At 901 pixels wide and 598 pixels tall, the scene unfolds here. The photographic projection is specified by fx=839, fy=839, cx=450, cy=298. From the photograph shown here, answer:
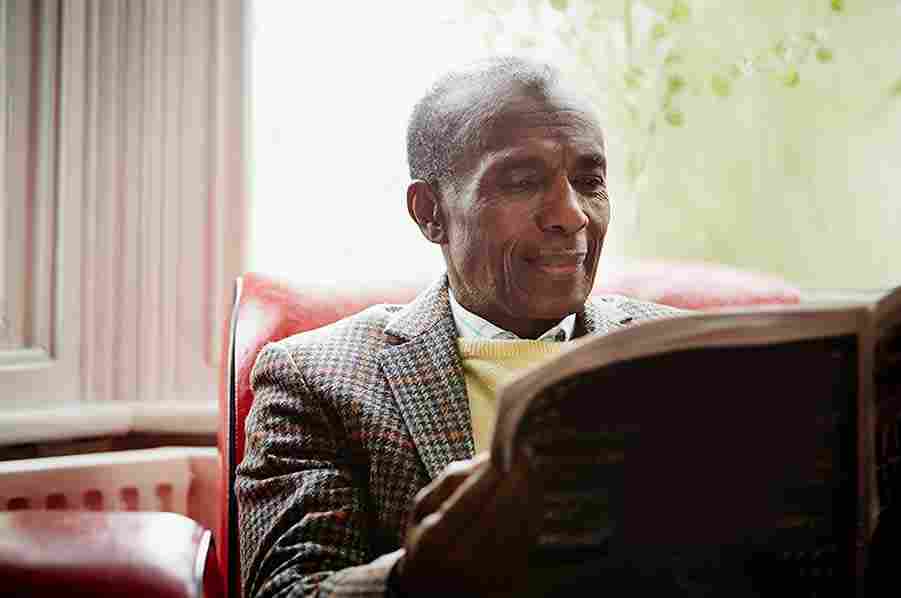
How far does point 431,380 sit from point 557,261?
23cm

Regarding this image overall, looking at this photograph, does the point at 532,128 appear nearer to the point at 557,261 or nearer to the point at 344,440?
the point at 557,261

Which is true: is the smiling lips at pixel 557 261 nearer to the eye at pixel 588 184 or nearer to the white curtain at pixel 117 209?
the eye at pixel 588 184

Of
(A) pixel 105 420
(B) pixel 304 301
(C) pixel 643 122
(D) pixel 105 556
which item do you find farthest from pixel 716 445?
(C) pixel 643 122

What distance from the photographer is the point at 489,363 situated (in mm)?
1175

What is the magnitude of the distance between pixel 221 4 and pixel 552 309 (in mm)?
1139

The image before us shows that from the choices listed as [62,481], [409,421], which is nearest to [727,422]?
[409,421]

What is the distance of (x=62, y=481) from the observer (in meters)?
1.56

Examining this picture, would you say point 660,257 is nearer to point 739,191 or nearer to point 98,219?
point 739,191

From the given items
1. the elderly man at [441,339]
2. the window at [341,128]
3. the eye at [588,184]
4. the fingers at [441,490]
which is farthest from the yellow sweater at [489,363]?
the window at [341,128]

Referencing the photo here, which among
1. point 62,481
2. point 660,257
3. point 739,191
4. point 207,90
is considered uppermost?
point 207,90

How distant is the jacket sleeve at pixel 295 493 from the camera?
3.10 ft

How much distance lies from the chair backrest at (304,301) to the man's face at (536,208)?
326 mm

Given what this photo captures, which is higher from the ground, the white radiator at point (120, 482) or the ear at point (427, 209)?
the ear at point (427, 209)

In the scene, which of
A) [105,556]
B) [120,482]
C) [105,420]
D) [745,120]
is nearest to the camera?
[105,556]
